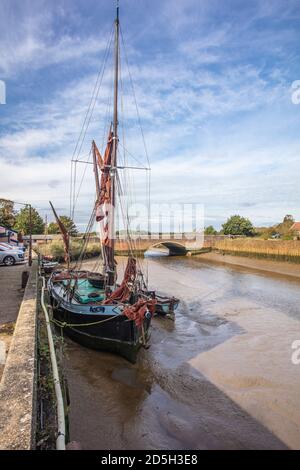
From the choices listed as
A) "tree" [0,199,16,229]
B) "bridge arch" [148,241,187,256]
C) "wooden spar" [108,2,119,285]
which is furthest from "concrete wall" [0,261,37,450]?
"bridge arch" [148,241,187,256]

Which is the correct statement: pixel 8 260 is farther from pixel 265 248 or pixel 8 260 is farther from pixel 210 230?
pixel 210 230

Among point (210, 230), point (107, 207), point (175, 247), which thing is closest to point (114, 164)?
point (107, 207)

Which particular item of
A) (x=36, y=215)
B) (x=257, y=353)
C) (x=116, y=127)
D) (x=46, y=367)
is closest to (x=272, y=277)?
(x=257, y=353)

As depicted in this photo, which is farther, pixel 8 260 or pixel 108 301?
pixel 8 260

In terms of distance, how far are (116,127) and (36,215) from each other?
66.4 meters

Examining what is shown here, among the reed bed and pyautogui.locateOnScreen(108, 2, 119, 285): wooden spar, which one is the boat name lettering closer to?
pyautogui.locateOnScreen(108, 2, 119, 285): wooden spar

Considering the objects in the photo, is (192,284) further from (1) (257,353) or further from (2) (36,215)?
(2) (36,215)

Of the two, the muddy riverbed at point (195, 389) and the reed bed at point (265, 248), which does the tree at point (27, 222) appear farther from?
the muddy riverbed at point (195, 389)

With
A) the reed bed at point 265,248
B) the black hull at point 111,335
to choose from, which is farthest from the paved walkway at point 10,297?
the reed bed at point 265,248

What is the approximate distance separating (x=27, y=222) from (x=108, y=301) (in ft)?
210

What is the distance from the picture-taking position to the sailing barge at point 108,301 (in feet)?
37.7

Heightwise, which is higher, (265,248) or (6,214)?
(6,214)

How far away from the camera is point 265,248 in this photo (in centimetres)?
4597

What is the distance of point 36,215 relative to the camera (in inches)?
3027
